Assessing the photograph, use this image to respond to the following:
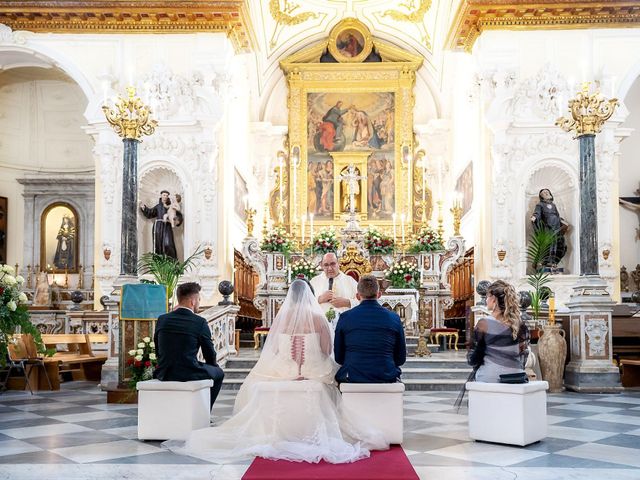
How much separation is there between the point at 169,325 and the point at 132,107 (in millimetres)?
5076

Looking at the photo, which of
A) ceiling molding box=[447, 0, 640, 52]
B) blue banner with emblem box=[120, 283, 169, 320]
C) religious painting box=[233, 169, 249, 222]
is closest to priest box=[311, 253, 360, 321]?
blue banner with emblem box=[120, 283, 169, 320]

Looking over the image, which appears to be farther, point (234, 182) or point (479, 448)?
point (234, 182)

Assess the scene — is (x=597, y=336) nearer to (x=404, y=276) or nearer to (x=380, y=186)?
(x=404, y=276)

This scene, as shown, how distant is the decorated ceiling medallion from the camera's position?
73.7ft

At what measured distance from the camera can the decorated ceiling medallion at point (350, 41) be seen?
22.5 meters

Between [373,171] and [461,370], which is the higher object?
[373,171]

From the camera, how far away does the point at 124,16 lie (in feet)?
55.5

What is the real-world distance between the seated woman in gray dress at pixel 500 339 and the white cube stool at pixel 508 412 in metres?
0.16

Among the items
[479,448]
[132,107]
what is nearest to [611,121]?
[132,107]

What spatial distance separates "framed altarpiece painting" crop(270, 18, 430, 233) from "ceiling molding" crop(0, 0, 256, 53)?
5402 millimetres

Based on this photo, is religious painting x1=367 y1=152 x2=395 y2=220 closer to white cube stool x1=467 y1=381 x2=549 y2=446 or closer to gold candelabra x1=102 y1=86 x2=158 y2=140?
gold candelabra x1=102 y1=86 x2=158 y2=140

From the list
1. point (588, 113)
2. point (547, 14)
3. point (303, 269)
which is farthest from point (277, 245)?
point (588, 113)

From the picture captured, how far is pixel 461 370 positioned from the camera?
12469mm

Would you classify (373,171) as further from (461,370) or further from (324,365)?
(324,365)
